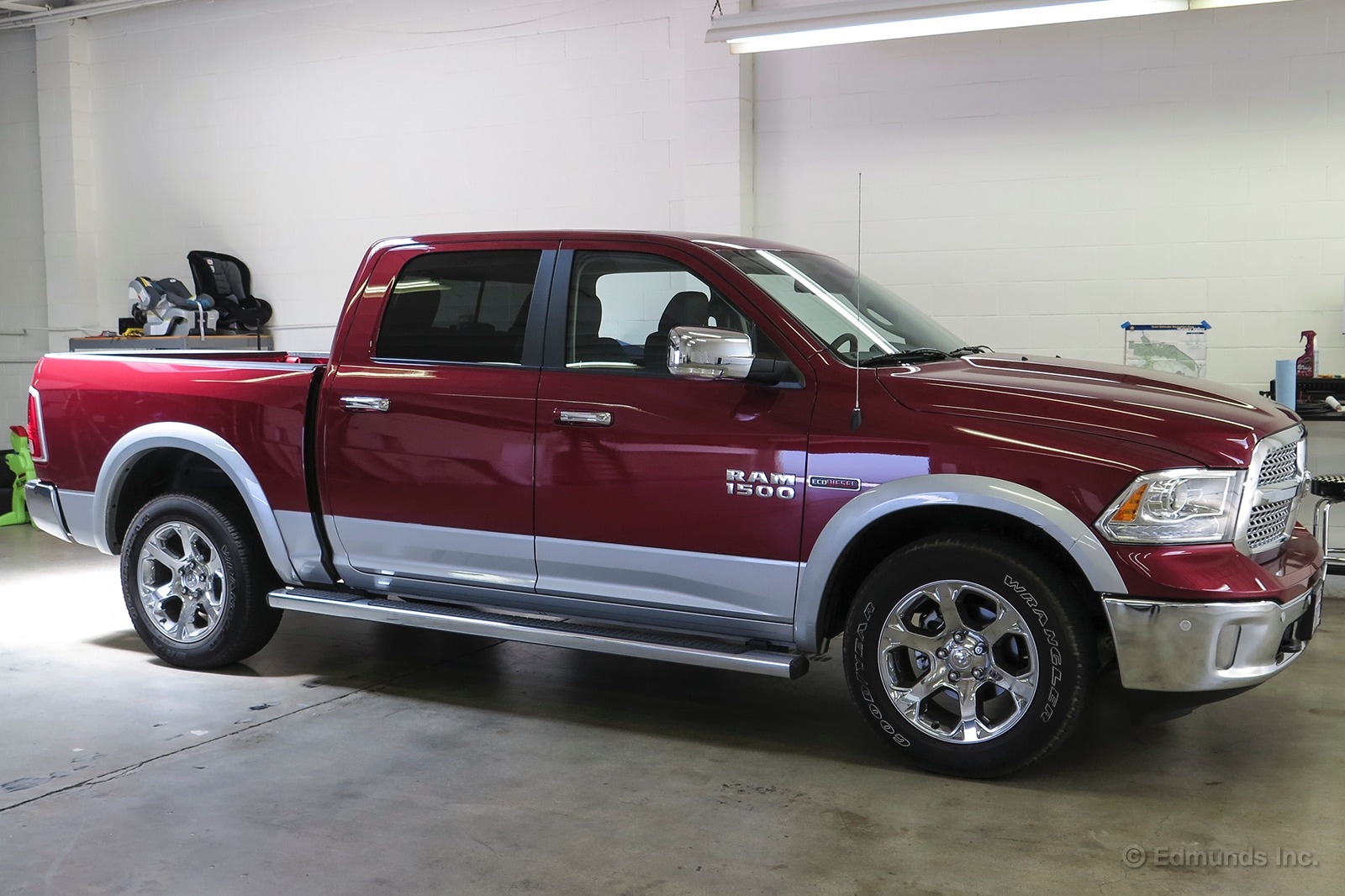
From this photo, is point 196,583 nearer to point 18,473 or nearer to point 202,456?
point 202,456

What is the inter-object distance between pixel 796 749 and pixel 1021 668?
2.66 feet

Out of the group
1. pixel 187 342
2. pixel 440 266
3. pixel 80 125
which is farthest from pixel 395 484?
pixel 80 125

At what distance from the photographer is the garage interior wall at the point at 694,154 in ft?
22.8

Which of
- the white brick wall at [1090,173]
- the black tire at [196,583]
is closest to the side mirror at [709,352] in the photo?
the black tire at [196,583]

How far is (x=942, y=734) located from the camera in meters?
3.63

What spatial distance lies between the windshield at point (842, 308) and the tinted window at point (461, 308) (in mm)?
778

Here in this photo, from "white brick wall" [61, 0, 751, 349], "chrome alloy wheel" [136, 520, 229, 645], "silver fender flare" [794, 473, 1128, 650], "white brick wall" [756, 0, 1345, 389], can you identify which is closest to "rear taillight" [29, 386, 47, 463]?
"chrome alloy wheel" [136, 520, 229, 645]

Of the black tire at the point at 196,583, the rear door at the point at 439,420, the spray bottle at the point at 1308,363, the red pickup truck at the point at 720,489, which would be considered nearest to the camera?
the red pickup truck at the point at 720,489

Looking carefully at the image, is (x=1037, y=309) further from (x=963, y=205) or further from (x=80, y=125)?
(x=80, y=125)

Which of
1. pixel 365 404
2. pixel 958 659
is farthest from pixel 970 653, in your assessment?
pixel 365 404

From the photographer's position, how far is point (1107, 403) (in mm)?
3510

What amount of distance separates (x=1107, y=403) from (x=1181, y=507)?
1.21 ft

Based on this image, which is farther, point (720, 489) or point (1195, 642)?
point (720, 489)

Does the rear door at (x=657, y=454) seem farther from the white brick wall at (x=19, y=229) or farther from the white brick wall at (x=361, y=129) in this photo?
the white brick wall at (x=19, y=229)
